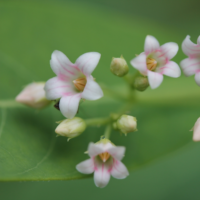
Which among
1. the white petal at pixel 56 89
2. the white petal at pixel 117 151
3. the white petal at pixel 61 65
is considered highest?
the white petal at pixel 61 65

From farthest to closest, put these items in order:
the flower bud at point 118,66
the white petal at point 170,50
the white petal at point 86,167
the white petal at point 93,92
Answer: the flower bud at point 118,66
the white petal at point 170,50
the white petal at point 86,167
the white petal at point 93,92

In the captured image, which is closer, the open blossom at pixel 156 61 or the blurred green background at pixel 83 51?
the open blossom at pixel 156 61

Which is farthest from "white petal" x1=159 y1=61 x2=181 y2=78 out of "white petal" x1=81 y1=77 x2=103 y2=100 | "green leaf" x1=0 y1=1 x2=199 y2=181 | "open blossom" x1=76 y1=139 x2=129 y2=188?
"green leaf" x1=0 y1=1 x2=199 y2=181

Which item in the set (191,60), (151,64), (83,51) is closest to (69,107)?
(151,64)

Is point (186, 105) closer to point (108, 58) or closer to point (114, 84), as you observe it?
point (114, 84)

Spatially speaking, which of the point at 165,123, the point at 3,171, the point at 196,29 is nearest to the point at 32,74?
the point at 3,171

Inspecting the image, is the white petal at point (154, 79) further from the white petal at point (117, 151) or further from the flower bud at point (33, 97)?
the flower bud at point (33, 97)

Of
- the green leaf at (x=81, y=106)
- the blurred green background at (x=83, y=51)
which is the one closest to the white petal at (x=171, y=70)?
the green leaf at (x=81, y=106)
